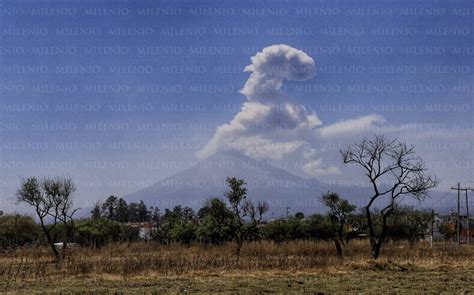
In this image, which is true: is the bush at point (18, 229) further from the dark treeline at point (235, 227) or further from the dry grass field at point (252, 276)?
the dry grass field at point (252, 276)

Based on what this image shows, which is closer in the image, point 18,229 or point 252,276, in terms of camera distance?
point 252,276

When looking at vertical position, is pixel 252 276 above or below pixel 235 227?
below

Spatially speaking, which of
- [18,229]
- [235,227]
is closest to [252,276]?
[235,227]

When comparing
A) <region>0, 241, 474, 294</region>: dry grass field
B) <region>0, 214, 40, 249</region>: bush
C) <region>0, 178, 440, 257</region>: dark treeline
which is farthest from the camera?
<region>0, 214, 40, 249</region>: bush

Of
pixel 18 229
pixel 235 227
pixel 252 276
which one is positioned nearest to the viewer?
pixel 252 276

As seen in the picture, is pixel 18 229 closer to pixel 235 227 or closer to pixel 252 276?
pixel 235 227

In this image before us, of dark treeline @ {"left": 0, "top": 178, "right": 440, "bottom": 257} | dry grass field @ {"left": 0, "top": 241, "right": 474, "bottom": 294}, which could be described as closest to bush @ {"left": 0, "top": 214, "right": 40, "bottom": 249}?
dark treeline @ {"left": 0, "top": 178, "right": 440, "bottom": 257}

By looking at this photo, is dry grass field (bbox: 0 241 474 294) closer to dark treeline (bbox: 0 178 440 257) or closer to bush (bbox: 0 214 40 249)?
dark treeline (bbox: 0 178 440 257)

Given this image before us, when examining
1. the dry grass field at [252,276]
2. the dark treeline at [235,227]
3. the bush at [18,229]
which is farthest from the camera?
the bush at [18,229]

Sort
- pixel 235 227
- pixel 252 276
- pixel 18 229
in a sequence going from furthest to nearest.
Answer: pixel 18 229
pixel 235 227
pixel 252 276

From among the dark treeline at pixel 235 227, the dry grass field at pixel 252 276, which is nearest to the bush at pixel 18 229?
the dark treeline at pixel 235 227

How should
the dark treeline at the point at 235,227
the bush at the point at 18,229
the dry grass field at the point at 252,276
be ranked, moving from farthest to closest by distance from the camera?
the bush at the point at 18,229 → the dark treeline at the point at 235,227 → the dry grass field at the point at 252,276

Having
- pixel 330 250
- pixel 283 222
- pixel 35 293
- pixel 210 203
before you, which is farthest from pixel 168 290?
pixel 283 222

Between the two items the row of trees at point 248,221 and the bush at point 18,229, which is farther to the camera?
the bush at point 18,229
